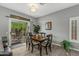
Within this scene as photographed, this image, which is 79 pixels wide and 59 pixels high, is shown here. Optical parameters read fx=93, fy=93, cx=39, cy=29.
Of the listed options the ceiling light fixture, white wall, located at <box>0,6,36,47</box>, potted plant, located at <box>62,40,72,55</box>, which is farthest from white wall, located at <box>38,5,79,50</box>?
white wall, located at <box>0,6,36,47</box>

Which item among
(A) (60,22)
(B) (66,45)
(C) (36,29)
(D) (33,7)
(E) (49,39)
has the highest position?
(D) (33,7)

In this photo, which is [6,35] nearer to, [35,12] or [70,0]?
[35,12]

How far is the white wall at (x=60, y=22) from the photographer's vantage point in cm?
177

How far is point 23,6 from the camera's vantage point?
5.93 ft

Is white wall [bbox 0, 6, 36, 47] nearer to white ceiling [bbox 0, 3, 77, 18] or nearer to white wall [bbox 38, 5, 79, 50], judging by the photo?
white ceiling [bbox 0, 3, 77, 18]

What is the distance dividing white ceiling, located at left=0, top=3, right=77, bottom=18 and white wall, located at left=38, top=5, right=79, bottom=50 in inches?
3.1

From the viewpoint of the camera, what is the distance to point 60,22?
1863 millimetres

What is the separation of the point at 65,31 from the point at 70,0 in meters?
0.61

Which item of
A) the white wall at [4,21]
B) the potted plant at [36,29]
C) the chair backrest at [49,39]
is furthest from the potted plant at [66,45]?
the white wall at [4,21]

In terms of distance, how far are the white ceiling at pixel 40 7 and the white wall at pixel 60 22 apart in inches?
3.1

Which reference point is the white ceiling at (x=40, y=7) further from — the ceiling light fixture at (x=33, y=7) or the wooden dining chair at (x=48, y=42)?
the wooden dining chair at (x=48, y=42)

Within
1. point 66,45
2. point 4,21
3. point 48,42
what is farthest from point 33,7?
point 66,45

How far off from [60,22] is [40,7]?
495 mm

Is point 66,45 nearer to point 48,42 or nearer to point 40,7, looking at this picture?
point 48,42
